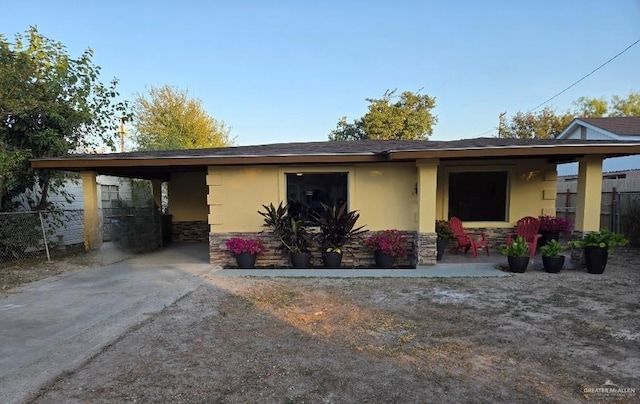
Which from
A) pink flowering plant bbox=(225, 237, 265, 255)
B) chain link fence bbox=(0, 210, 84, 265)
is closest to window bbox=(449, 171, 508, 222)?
pink flowering plant bbox=(225, 237, 265, 255)

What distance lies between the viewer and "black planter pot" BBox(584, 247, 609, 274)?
6.12m

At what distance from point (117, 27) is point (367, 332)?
414 inches

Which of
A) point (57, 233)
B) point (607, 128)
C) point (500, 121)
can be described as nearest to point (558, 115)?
point (500, 121)

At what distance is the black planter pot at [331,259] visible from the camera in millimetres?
6980

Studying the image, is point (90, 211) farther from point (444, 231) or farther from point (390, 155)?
point (444, 231)

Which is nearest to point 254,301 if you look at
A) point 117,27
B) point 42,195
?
point 42,195

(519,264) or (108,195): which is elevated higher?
(108,195)

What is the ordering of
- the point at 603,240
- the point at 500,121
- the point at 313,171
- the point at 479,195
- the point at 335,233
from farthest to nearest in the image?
the point at 500,121, the point at 479,195, the point at 313,171, the point at 335,233, the point at 603,240

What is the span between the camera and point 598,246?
20.1 feet

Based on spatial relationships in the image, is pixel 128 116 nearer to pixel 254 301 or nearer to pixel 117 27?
pixel 117 27

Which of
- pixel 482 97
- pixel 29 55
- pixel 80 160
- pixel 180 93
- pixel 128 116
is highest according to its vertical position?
pixel 180 93

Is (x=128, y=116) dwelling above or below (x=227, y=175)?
above

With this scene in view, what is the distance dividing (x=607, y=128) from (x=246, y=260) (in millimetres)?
14436

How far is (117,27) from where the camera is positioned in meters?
9.74
